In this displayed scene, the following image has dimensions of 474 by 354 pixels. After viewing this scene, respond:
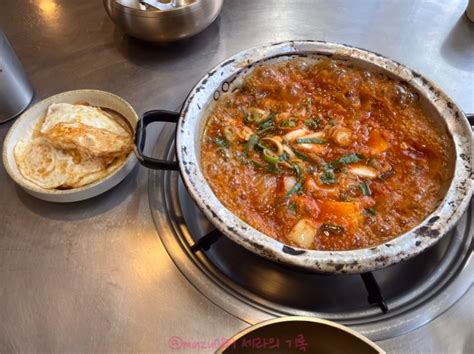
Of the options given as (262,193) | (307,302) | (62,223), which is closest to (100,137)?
(62,223)

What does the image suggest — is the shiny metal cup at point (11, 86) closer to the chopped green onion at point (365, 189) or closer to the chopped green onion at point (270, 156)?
the chopped green onion at point (270, 156)

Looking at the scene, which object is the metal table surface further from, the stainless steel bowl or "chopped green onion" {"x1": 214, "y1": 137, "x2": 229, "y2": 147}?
"chopped green onion" {"x1": 214, "y1": 137, "x2": 229, "y2": 147}

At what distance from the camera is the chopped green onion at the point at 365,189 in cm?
131

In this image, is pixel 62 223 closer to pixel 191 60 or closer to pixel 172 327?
pixel 172 327

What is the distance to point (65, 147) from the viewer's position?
1458 mm

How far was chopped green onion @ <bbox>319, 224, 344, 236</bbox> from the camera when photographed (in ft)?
3.93

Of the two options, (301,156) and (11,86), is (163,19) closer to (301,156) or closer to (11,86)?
Answer: (11,86)

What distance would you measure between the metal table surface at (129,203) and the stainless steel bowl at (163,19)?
15 cm

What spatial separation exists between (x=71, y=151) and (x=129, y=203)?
28 centimetres

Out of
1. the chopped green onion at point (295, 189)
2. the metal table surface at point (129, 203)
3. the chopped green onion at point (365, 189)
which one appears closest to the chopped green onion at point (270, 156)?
the chopped green onion at point (295, 189)

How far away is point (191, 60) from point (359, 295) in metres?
1.31

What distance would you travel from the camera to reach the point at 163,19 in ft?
5.86

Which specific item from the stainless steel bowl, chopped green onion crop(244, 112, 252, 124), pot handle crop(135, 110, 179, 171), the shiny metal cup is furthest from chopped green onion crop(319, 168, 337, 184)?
the shiny metal cup

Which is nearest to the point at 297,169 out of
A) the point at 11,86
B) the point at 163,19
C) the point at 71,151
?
the point at 71,151
